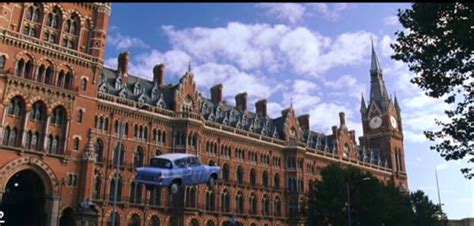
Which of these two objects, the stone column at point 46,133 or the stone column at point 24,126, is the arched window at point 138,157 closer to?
the stone column at point 46,133

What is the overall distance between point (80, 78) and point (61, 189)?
44.0ft

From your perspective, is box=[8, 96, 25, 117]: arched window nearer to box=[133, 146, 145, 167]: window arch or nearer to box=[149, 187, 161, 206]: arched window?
box=[133, 146, 145, 167]: window arch

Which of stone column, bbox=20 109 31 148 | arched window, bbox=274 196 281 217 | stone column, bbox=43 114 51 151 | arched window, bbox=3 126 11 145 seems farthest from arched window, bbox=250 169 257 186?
arched window, bbox=3 126 11 145

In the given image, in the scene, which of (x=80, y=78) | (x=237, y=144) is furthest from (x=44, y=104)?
(x=237, y=144)

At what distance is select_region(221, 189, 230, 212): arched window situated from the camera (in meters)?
65.9

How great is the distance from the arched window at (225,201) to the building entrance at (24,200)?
27.0 metres

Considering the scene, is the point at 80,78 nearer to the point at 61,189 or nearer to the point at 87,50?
the point at 87,50

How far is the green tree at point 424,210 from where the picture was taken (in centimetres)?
8078

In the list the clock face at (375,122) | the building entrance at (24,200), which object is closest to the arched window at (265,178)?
the building entrance at (24,200)

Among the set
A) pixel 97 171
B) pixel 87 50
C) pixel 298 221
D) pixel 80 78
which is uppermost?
pixel 87 50

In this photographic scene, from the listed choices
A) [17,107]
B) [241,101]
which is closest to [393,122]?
[241,101]

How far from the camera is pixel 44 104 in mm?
48250

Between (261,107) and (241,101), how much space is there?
5175mm

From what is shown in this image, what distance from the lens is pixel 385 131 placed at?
106 m
